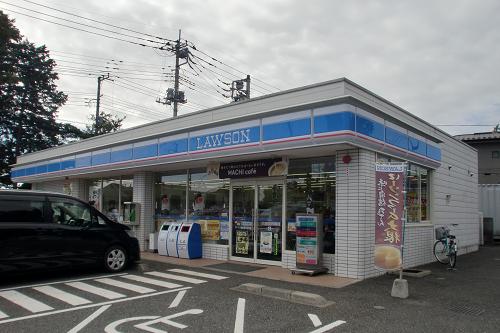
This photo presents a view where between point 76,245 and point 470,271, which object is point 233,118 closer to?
point 76,245

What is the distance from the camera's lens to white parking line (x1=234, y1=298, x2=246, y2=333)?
5684 mm

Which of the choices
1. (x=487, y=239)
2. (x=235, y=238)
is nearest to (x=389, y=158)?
(x=235, y=238)

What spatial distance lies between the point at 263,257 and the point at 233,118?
362 centimetres

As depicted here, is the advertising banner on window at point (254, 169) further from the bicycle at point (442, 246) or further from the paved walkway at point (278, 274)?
the bicycle at point (442, 246)

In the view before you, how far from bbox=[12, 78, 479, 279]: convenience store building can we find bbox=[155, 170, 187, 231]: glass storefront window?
0.03 metres

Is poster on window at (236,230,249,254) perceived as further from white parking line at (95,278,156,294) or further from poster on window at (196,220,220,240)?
white parking line at (95,278,156,294)

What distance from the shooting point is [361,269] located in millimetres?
8945

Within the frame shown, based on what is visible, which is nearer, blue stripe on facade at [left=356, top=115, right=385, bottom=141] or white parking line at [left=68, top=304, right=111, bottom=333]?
white parking line at [left=68, top=304, right=111, bottom=333]

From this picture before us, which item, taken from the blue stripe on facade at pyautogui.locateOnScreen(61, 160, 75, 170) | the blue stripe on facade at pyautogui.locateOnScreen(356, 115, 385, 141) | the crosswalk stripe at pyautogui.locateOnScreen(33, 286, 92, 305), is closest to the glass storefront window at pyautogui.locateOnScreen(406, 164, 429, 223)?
the blue stripe on facade at pyautogui.locateOnScreen(356, 115, 385, 141)

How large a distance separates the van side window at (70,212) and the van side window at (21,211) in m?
A: 0.27

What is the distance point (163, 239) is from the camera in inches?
501

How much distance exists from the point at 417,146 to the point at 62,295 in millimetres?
8970

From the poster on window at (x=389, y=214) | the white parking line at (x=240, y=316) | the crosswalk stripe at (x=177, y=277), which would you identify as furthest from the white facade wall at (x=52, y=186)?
the poster on window at (x=389, y=214)

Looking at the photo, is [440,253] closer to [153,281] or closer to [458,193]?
[458,193]
